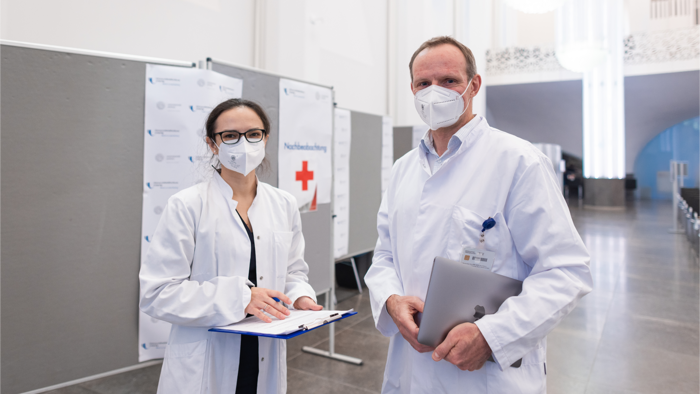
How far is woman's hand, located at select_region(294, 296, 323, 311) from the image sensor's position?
54.0 inches

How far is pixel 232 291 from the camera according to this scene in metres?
1.23

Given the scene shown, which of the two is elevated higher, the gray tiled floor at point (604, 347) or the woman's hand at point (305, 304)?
the woman's hand at point (305, 304)

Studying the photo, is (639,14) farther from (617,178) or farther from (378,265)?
(378,265)

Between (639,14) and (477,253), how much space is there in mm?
14105

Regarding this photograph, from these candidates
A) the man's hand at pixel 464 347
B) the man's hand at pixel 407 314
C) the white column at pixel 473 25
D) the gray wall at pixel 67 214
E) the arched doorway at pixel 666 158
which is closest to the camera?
the man's hand at pixel 464 347

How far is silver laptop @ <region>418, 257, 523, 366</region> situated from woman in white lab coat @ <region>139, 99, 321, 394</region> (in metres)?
0.45

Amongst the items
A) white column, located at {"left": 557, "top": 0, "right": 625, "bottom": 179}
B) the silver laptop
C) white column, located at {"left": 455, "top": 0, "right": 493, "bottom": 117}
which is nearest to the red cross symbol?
the silver laptop

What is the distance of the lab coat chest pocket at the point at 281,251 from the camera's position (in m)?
1.43

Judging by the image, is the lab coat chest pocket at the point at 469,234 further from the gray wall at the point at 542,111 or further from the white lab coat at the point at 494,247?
the gray wall at the point at 542,111

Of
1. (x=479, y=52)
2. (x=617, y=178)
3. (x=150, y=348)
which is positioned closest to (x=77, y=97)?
(x=150, y=348)

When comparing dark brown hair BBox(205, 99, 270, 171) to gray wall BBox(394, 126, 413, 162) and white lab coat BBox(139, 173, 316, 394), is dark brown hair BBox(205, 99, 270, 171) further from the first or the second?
gray wall BBox(394, 126, 413, 162)

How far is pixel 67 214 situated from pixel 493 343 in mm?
2104

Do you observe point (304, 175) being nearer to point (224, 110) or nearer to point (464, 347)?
point (224, 110)

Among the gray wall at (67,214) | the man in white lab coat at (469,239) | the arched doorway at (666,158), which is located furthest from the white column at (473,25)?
the arched doorway at (666,158)
